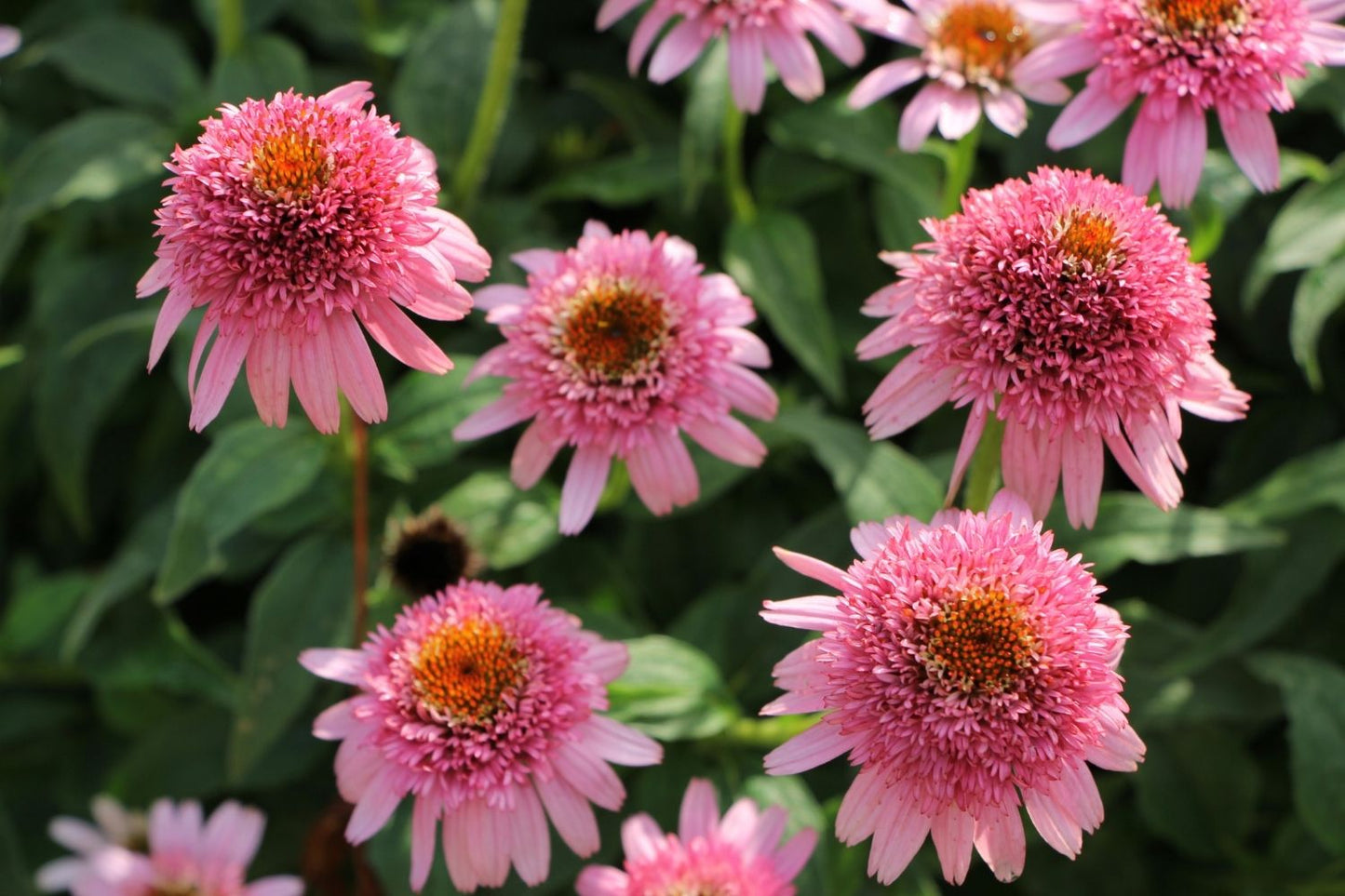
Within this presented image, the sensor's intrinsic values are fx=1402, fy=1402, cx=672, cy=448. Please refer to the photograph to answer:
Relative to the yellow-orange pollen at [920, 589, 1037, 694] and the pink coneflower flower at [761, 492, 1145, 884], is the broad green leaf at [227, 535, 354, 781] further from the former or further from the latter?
the yellow-orange pollen at [920, 589, 1037, 694]

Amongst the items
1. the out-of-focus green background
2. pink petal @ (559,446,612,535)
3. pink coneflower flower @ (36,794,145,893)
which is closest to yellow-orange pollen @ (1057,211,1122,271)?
the out-of-focus green background

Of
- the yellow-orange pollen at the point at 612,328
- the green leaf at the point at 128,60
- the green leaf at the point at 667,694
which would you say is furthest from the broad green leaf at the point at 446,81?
the green leaf at the point at 667,694

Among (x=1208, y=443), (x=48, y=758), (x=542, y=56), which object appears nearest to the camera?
(x=1208, y=443)

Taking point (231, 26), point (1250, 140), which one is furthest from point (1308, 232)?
point (231, 26)

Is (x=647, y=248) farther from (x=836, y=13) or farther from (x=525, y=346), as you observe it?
(x=836, y=13)

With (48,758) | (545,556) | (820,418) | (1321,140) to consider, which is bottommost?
(48,758)

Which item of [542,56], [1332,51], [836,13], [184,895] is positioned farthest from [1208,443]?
[184,895]

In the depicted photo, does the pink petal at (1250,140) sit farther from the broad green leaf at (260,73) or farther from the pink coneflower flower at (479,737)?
the broad green leaf at (260,73)

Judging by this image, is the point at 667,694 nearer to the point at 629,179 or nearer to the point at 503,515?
the point at 503,515
